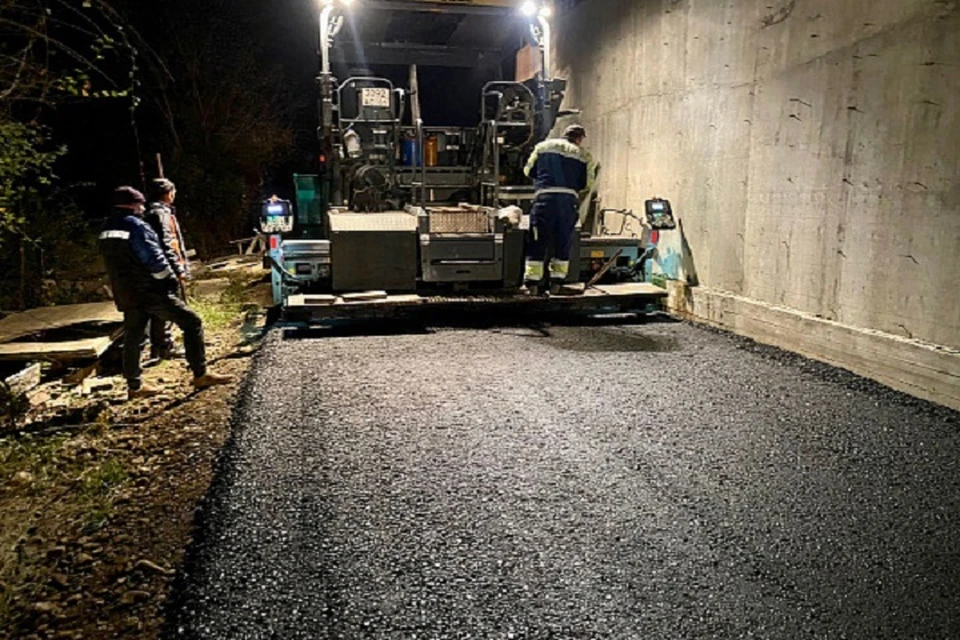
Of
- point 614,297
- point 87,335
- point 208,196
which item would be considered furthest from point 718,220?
point 208,196

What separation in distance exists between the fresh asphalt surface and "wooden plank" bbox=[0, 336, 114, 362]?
1457mm

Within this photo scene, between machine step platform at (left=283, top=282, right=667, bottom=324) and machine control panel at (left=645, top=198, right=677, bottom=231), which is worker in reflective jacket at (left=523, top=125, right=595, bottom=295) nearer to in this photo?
machine step platform at (left=283, top=282, right=667, bottom=324)

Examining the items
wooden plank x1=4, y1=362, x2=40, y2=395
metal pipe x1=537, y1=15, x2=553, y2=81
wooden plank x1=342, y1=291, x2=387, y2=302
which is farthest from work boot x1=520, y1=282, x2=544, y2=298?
wooden plank x1=4, y1=362, x2=40, y2=395

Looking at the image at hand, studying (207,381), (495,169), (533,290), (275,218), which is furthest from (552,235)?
(207,381)

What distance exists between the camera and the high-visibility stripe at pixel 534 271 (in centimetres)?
650

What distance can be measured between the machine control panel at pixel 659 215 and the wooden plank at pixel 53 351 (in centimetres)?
514

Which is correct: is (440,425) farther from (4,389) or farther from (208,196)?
(208,196)

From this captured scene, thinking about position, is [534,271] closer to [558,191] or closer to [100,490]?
Answer: [558,191]

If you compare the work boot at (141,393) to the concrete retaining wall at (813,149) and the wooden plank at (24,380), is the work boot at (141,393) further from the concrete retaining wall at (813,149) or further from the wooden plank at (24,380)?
the concrete retaining wall at (813,149)

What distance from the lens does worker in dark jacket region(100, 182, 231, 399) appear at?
14.7ft

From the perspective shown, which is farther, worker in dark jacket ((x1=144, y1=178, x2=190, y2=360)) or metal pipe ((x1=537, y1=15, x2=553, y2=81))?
metal pipe ((x1=537, y1=15, x2=553, y2=81))

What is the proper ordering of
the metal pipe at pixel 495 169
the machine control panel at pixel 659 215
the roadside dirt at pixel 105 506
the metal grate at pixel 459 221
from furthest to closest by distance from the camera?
the metal pipe at pixel 495 169, the machine control panel at pixel 659 215, the metal grate at pixel 459 221, the roadside dirt at pixel 105 506

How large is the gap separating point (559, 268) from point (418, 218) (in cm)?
145

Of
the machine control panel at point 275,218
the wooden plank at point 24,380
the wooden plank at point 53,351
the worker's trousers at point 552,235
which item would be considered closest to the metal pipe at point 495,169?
the worker's trousers at point 552,235
